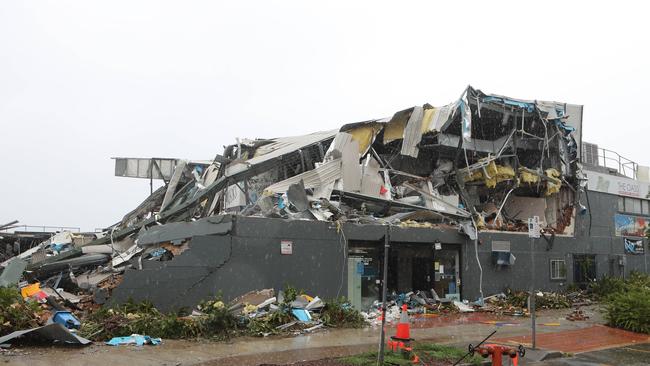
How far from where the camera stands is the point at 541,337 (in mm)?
13391

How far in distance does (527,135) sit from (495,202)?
123 inches

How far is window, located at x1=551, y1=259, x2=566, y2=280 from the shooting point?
907 inches

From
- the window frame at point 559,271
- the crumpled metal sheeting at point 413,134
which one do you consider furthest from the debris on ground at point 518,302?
the crumpled metal sheeting at point 413,134

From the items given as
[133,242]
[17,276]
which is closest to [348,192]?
[133,242]

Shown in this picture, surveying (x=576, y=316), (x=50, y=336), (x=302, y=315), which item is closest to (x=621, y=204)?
(x=576, y=316)

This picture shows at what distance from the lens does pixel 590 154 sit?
27.7m

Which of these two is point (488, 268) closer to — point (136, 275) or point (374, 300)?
point (374, 300)

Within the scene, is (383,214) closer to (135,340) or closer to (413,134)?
(413,134)

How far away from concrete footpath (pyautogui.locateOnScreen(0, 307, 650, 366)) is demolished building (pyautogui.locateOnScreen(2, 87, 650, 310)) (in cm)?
255

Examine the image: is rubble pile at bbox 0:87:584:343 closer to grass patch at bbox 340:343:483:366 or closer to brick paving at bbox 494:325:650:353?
grass patch at bbox 340:343:483:366

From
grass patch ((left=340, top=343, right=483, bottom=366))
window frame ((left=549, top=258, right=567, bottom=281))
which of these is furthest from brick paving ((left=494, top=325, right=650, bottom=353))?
window frame ((left=549, top=258, right=567, bottom=281))

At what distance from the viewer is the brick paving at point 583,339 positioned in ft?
39.6

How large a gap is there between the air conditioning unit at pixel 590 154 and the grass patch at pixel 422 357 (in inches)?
797

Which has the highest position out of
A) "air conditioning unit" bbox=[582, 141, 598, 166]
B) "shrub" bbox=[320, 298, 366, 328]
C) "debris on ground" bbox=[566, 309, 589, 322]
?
"air conditioning unit" bbox=[582, 141, 598, 166]
